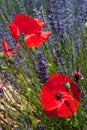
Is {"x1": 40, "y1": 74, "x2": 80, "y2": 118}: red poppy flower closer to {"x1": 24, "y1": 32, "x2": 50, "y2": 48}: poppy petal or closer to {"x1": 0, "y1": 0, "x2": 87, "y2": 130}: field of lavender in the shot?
{"x1": 0, "y1": 0, "x2": 87, "y2": 130}: field of lavender

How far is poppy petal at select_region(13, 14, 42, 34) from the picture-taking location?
154 centimetres

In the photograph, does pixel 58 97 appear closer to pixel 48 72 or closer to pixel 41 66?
pixel 41 66

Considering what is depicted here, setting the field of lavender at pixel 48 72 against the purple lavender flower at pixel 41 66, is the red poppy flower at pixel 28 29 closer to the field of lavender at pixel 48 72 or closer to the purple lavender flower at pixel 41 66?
the field of lavender at pixel 48 72

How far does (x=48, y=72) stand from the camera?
2.03 metres

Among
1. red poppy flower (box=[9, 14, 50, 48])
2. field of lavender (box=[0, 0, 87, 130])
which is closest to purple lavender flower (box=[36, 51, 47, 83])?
field of lavender (box=[0, 0, 87, 130])

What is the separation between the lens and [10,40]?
2686 mm

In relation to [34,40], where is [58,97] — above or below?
below

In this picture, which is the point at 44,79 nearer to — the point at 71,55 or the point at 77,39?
the point at 71,55

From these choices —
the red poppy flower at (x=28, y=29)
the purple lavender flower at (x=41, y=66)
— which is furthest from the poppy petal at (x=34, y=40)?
the purple lavender flower at (x=41, y=66)

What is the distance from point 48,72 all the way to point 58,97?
0.50 metres

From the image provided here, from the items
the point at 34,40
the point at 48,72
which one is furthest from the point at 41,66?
the point at 48,72

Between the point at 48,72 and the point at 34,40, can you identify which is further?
the point at 48,72

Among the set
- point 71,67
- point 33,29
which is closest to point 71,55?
point 71,67

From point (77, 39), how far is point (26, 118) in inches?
28.0
